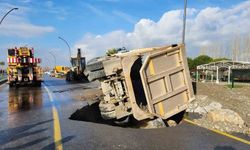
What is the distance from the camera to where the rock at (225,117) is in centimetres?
847

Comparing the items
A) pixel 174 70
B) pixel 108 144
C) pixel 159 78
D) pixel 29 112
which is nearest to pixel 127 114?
pixel 159 78

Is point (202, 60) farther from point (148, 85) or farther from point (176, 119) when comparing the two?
point (148, 85)

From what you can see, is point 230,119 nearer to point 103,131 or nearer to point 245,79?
point 103,131

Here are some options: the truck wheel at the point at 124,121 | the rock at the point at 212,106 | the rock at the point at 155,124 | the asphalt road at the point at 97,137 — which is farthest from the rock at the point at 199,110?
the truck wheel at the point at 124,121

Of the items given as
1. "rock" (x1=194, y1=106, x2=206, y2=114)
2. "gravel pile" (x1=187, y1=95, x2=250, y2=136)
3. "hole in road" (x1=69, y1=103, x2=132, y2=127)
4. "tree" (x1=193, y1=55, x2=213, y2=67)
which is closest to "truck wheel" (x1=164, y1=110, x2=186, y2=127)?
"gravel pile" (x1=187, y1=95, x2=250, y2=136)

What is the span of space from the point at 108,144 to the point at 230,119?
4.12m

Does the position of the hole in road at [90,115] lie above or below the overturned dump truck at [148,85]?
below

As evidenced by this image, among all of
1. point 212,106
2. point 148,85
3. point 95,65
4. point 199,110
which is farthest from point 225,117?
point 95,65

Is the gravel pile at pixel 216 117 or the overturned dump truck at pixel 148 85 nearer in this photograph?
the gravel pile at pixel 216 117

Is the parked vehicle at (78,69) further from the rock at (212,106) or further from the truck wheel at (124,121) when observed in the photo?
the truck wheel at (124,121)

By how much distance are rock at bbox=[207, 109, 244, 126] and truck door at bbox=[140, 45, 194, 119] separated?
852 mm

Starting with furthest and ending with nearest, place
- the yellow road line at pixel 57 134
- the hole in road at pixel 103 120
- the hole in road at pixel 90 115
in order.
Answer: the hole in road at pixel 90 115
the hole in road at pixel 103 120
the yellow road line at pixel 57 134

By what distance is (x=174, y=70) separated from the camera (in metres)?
9.47

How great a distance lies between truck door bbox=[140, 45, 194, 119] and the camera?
8812mm
